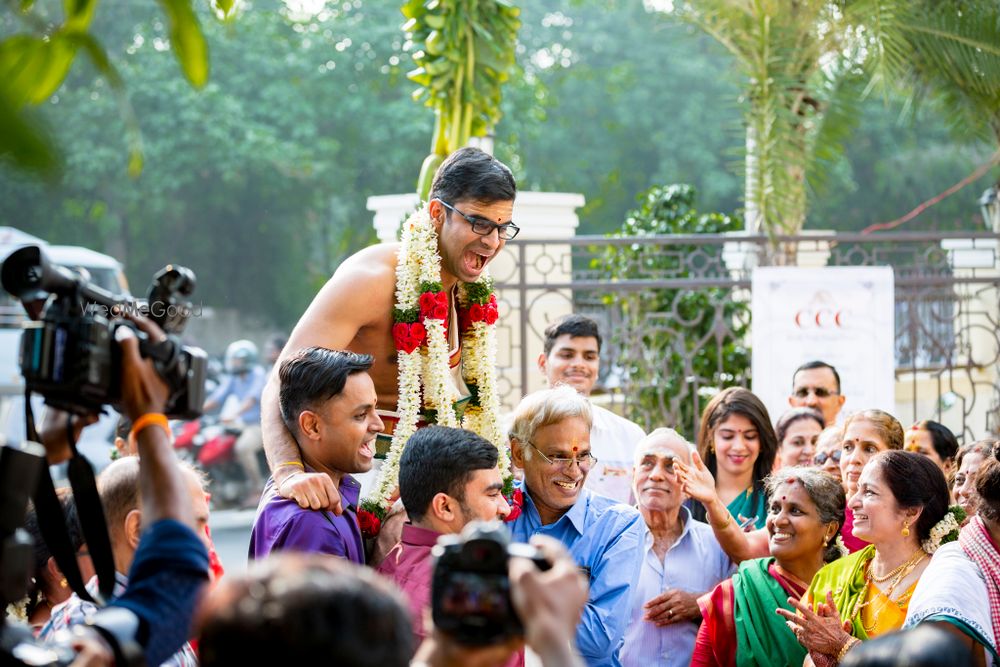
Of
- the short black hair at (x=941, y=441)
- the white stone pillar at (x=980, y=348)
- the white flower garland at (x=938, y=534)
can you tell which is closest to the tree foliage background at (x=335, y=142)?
the white stone pillar at (x=980, y=348)

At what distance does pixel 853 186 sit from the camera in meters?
26.0

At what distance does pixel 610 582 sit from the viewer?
3881 millimetres

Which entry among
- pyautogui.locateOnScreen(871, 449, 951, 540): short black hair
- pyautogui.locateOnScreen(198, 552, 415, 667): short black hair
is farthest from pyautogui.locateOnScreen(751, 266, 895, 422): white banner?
pyautogui.locateOnScreen(198, 552, 415, 667): short black hair

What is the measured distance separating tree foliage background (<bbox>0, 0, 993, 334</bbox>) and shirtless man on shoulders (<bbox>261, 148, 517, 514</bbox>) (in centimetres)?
1854

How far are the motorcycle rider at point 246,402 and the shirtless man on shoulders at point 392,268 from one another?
8377 mm

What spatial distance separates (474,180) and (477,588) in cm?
241

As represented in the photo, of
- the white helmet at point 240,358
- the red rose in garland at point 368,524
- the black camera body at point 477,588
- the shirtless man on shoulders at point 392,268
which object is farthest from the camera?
the white helmet at point 240,358

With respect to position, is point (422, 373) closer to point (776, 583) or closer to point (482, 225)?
point (482, 225)

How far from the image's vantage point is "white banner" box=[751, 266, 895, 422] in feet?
27.6

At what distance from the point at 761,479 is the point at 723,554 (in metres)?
0.74

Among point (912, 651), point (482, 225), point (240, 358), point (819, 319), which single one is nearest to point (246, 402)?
point (240, 358)

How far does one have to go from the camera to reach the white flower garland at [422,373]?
396cm

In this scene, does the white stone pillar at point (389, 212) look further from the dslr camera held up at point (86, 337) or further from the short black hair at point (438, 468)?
the dslr camera held up at point (86, 337)

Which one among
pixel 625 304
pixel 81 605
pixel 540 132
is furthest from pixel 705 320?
pixel 540 132
